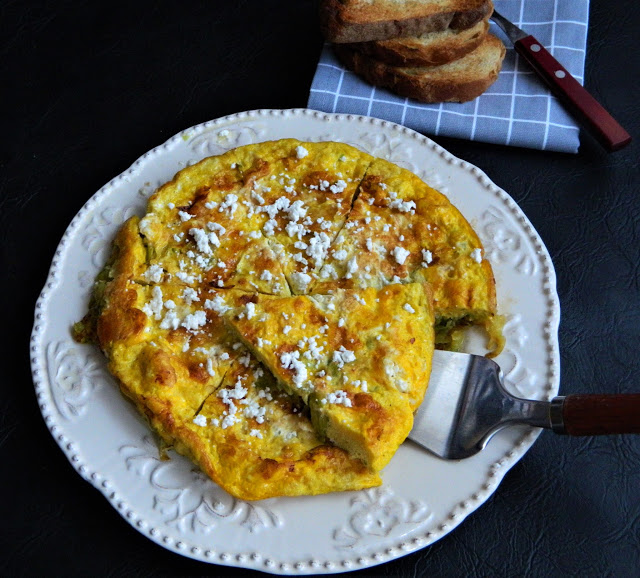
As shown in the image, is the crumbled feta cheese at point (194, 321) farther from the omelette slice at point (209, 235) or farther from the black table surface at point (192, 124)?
the black table surface at point (192, 124)

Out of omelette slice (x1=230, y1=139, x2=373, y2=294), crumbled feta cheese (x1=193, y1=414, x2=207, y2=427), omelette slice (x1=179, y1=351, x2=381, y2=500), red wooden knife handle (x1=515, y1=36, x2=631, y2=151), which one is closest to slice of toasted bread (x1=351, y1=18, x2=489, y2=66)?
red wooden knife handle (x1=515, y1=36, x2=631, y2=151)

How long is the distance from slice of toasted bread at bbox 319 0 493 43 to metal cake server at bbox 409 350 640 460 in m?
2.27

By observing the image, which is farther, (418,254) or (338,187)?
(338,187)

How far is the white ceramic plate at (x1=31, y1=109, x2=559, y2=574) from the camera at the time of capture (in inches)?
152

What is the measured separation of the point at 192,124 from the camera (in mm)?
5719

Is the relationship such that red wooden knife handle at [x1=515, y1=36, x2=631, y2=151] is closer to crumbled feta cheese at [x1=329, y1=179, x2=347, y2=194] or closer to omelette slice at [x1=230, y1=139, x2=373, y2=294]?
omelette slice at [x1=230, y1=139, x2=373, y2=294]

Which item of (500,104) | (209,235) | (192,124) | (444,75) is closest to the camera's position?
(209,235)

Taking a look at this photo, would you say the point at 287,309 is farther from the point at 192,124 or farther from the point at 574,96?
the point at 574,96

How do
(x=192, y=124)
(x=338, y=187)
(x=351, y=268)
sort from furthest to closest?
(x=192, y=124) → (x=338, y=187) → (x=351, y=268)

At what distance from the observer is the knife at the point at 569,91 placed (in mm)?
5301

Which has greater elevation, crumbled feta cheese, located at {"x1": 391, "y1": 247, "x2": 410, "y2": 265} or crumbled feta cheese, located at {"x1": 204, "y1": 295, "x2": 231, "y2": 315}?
crumbled feta cheese, located at {"x1": 204, "y1": 295, "x2": 231, "y2": 315}

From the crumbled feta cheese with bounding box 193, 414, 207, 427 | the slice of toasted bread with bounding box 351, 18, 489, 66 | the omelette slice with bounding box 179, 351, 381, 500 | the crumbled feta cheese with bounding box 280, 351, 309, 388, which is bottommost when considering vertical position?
the omelette slice with bounding box 179, 351, 381, 500

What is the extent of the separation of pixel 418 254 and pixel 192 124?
219 centimetres

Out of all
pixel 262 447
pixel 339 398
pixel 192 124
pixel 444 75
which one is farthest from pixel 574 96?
pixel 262 447
